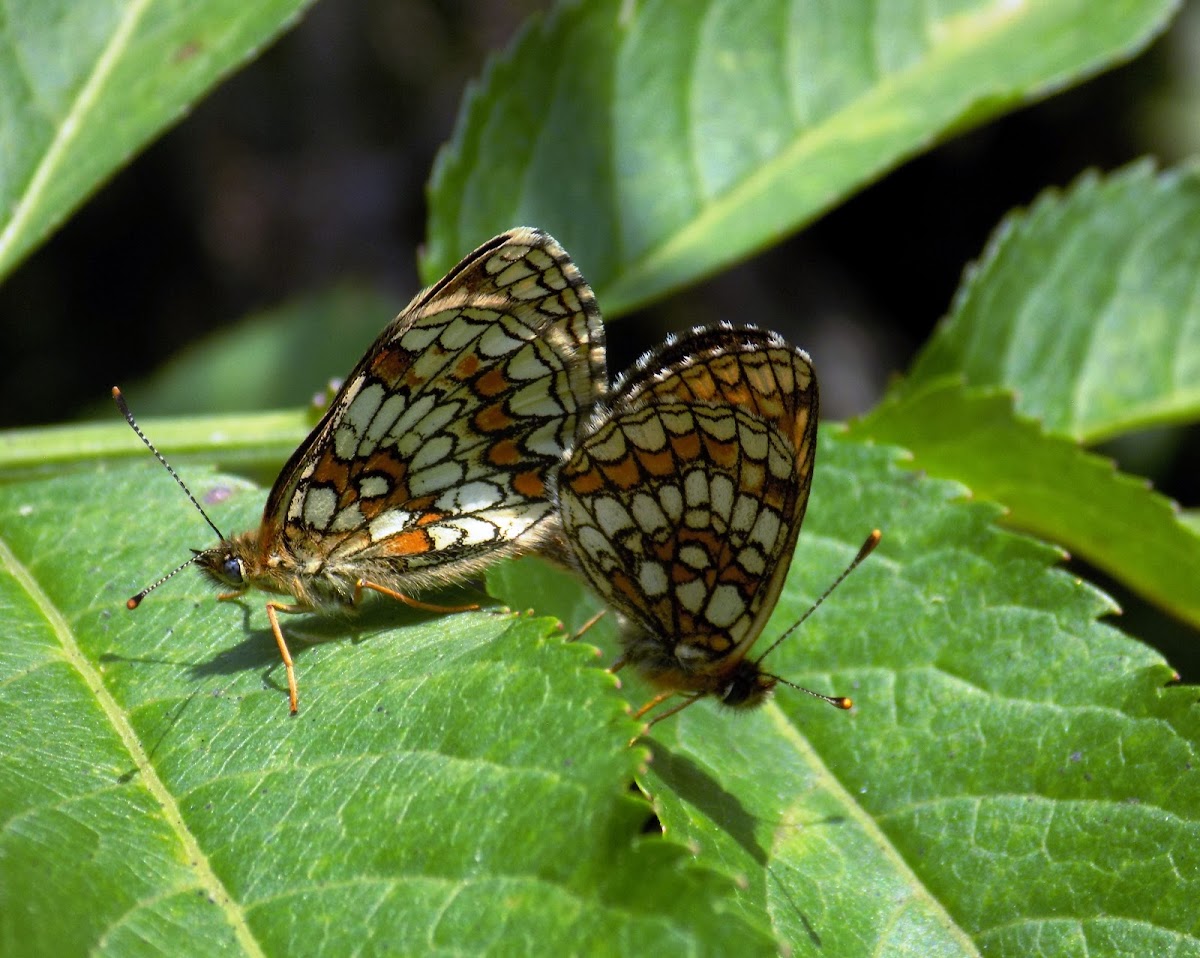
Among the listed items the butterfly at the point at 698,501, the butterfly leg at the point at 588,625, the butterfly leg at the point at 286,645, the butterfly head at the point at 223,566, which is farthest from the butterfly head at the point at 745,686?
the butterfly head at the point at 223,566

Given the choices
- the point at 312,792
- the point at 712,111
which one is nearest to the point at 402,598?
the point at 312,792

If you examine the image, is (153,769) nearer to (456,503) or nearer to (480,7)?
(456,503)

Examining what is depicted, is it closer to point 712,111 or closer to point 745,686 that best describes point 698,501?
point 745,686

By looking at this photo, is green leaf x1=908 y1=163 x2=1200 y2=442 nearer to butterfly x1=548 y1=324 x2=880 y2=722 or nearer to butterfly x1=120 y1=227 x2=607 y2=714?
butterfly x1=548 y1=324 x2=880 y2=722

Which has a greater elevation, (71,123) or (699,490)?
(71,123)

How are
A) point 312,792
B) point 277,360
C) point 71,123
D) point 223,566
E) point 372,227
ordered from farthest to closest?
point 372,227, point 277,360, point 71,123, point 223,566, point 312,792

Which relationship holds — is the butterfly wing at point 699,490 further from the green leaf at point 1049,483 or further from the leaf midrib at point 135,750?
the leaf midrib at point 135,750

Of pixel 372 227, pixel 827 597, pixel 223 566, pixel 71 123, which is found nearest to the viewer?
pixel 223 566
